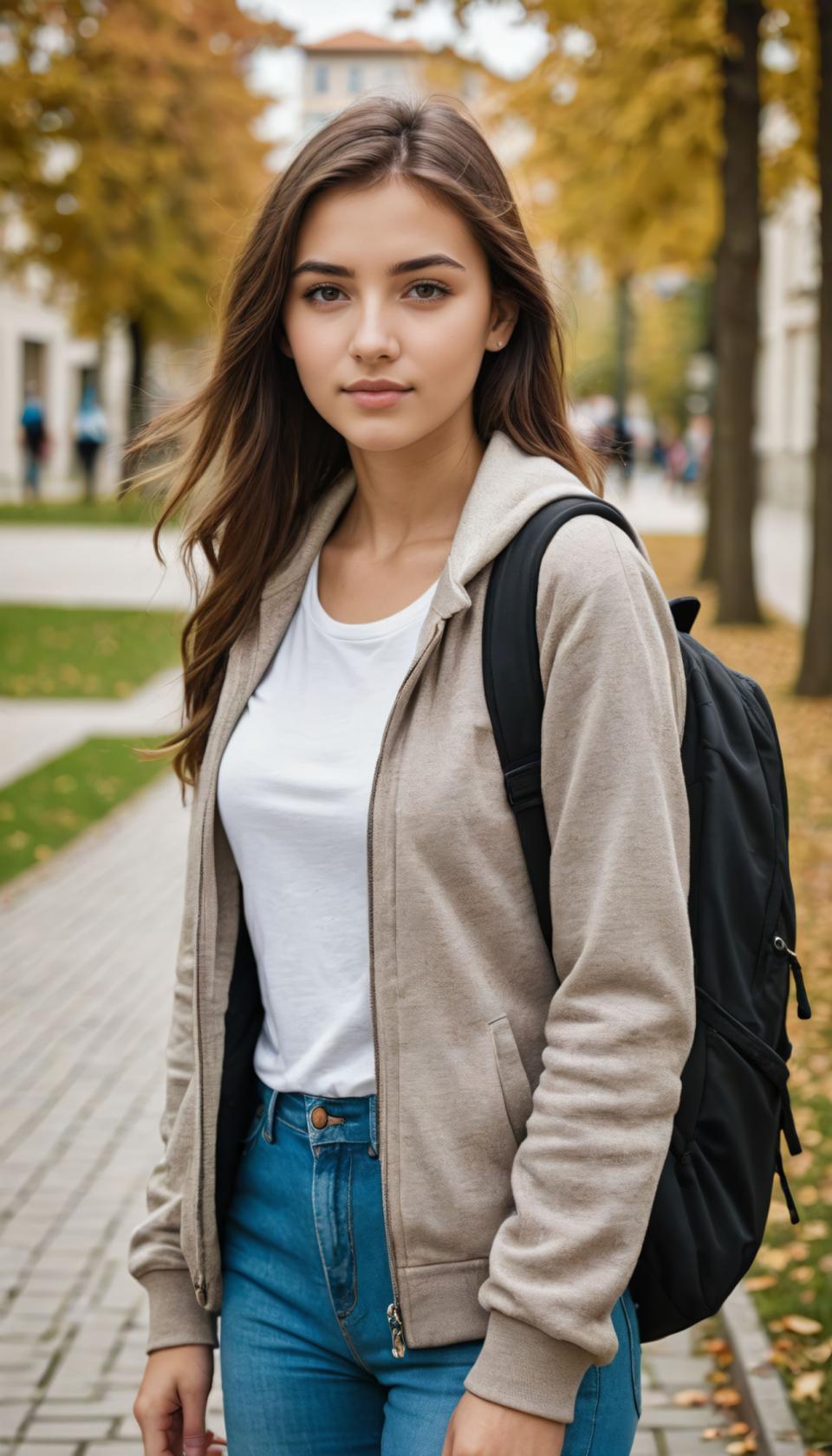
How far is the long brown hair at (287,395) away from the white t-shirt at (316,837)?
0.21m

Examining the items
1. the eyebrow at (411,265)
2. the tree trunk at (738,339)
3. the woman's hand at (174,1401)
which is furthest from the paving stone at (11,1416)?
the tree trunk at (738,339)

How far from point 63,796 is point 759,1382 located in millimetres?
7441

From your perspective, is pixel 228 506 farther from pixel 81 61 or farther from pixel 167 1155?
pixel 81 61

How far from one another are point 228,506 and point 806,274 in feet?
132

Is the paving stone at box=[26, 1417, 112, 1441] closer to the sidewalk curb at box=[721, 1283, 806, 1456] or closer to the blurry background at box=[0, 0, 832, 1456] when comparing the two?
the blurry background at box=[0, 0, 832, 1456]

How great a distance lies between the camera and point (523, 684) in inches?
64.4

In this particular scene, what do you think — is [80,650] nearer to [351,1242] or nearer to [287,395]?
[287,395]

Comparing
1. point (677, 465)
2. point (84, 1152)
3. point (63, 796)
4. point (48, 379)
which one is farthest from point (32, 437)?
point (84, 1152)

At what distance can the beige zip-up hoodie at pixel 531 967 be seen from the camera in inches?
61.3

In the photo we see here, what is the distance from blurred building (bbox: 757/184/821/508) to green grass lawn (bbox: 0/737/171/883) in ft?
87.3

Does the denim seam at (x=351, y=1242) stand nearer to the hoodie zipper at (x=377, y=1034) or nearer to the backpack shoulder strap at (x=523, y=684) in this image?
the hoodie zipper at (x=377, y=1034)

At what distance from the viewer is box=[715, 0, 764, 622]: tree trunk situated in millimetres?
15609

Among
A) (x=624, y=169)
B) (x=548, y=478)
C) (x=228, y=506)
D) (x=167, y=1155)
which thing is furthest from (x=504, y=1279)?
(x=624, y=169)

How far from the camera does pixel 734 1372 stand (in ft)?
12.7
